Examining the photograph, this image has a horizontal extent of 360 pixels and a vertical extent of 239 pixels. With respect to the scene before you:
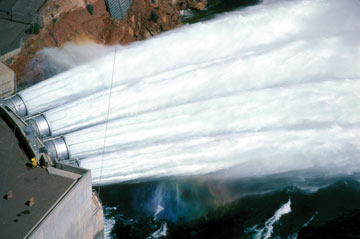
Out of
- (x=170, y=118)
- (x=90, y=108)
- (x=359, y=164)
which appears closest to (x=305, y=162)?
(x=359, y=164)

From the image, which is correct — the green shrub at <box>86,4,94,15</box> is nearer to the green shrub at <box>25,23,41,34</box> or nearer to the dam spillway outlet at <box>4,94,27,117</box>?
the green shrub at <box>25,23,41,34</box>

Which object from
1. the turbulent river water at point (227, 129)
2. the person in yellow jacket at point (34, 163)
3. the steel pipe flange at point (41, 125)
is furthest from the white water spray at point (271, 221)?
the steel pipe flange at point (41, 125)

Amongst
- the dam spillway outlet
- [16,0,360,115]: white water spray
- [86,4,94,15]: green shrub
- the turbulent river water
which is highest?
[86,4,94,15]: green shrub

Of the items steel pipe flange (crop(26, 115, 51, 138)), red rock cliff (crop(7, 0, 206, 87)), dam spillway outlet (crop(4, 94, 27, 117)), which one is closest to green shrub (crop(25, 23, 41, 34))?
red rock cliff (crop(7, 0, 206, 87))

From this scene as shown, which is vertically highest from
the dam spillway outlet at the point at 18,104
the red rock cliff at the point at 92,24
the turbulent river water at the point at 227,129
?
the red rock cliff at the point at 92,24

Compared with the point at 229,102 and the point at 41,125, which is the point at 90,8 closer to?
the point at 41,125

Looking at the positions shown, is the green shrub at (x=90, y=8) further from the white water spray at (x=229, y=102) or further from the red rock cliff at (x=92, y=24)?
the white water spray at (x=229, y=102)

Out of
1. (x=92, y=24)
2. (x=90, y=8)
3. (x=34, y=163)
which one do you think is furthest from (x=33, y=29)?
(x=34, y=163)
